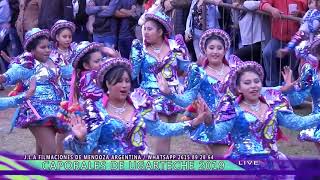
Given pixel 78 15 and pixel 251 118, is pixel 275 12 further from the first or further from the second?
pixel 251 118

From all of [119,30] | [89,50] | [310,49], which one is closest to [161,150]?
[89,50]

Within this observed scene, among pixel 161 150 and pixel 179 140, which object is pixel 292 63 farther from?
pixel 161 150

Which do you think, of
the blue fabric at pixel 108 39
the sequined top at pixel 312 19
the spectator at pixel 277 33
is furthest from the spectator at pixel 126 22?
the sequined top at pixel 312 19

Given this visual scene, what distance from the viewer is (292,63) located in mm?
10727

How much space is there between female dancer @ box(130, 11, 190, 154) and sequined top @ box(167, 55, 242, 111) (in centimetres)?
34

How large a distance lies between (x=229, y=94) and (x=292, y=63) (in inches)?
167

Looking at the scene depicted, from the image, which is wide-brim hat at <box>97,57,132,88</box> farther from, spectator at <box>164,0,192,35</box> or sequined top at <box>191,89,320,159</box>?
spectator at <box>164,0,192,35</box>

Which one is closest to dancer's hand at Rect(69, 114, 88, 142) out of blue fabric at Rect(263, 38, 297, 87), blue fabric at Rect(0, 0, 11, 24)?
blue fabric at Rect(263, 38, 297, 87)

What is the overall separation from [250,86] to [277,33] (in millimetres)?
4315

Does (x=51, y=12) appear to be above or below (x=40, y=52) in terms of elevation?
above

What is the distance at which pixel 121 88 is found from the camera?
6137mm

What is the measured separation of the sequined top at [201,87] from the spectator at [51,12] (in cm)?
537

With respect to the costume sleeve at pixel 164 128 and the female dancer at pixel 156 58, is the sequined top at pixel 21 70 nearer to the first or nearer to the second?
the female dancer at pixel 156 58

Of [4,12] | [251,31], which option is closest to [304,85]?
[251,31]
